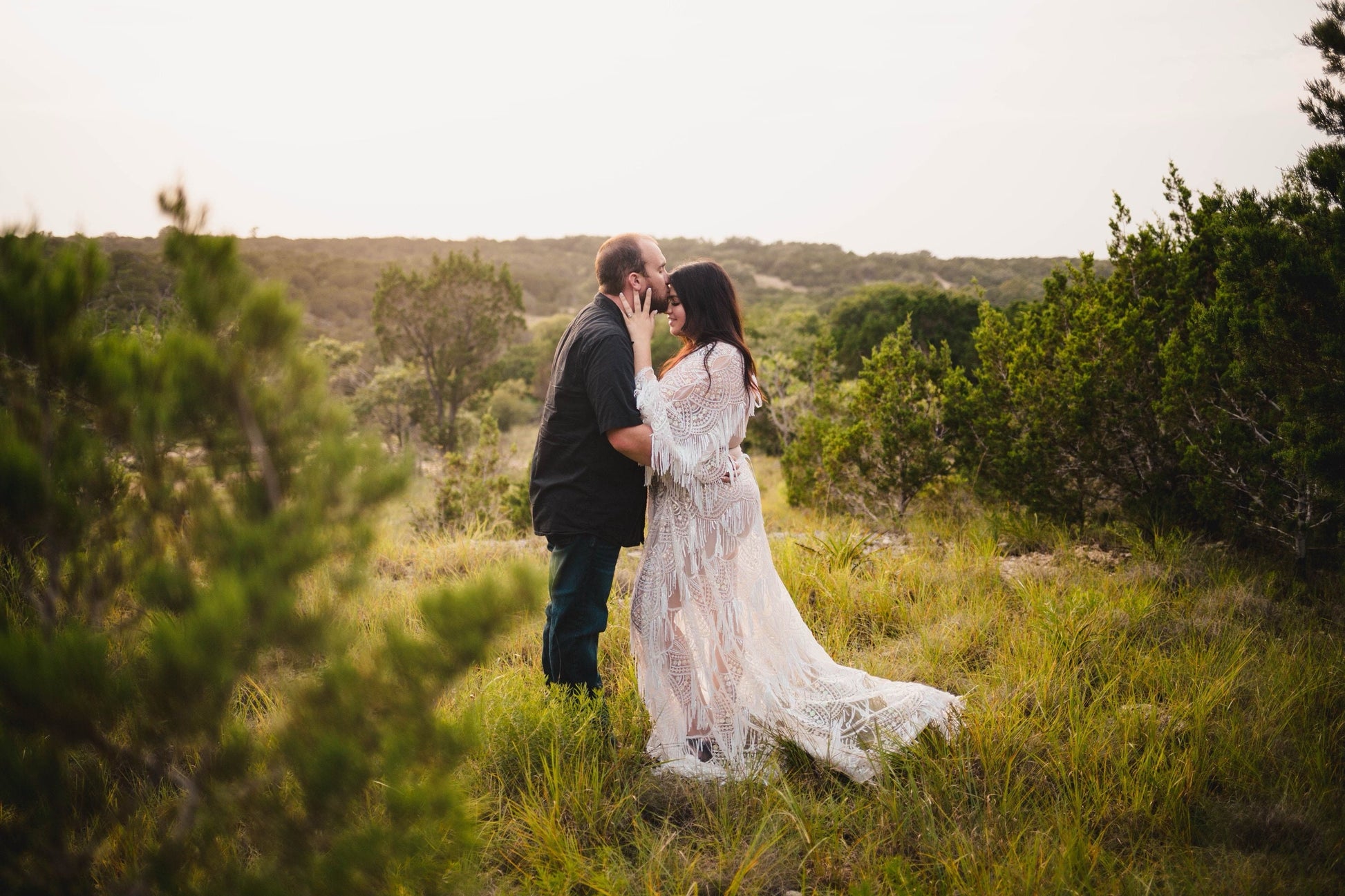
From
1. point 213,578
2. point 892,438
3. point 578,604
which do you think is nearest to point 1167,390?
point 892,438

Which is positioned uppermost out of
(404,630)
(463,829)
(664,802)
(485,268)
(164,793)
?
(485,268)

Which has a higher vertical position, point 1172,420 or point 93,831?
point 1172,420

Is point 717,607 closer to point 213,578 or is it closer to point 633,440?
point 633,440

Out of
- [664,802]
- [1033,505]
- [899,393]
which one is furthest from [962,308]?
[664,802]

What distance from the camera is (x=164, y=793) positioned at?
2.12 m

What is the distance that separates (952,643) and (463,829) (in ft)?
10.4

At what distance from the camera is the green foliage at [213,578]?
1.10 meters

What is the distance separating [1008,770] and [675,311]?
223 centimetres

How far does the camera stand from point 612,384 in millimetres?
2930

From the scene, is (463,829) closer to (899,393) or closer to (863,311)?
(899,393)

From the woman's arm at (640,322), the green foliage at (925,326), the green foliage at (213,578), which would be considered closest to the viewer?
the green foliage at (213,578)

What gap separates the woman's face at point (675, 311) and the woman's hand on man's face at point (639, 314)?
0.09 metres

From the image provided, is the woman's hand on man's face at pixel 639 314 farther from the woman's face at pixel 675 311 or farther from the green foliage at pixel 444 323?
the green foliage at pixel 444 323

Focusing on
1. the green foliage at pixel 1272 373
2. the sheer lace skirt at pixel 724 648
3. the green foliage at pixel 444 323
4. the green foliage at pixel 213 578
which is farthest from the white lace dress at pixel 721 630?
the green foliage at pixel 444 323
